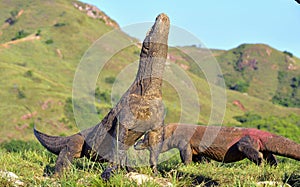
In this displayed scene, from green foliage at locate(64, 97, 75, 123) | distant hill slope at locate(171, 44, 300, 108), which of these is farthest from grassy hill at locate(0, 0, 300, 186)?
distant hill slope at locate(171, 44, 300, 108)

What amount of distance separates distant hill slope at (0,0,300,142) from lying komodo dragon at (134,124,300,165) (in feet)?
110

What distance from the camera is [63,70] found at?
70.8m

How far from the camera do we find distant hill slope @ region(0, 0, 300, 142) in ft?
169

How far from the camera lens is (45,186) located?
5.97 m

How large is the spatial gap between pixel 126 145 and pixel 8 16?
96548mm

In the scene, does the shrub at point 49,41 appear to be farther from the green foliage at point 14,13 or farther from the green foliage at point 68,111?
the green foliage at point 68,111

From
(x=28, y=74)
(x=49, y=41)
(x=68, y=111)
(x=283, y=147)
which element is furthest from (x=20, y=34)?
(x=283, y=147)

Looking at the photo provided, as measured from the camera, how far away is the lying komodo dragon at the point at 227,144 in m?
9.66

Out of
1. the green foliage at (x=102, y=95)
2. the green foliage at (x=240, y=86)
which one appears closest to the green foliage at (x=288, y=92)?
the green foliage at (x=240, y=86)

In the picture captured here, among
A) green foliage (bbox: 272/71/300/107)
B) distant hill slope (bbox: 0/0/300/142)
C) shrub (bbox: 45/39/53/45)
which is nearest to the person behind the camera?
distant hill slope (bbox: 0/0/300/142)

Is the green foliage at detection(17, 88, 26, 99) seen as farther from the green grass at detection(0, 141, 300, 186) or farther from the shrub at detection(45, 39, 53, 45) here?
the green grass at detection(0, 141, 300, 186)

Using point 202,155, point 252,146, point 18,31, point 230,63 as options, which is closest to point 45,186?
point 252,146

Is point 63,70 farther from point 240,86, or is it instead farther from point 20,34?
point 240,86

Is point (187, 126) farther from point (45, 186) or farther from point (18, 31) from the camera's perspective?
point (18, 31)
